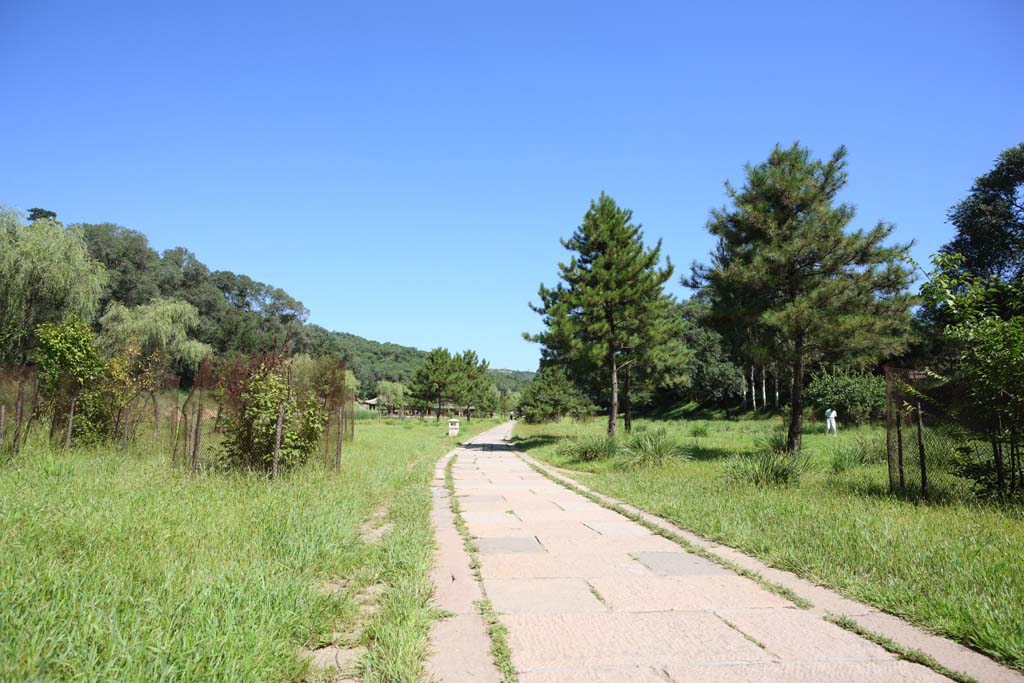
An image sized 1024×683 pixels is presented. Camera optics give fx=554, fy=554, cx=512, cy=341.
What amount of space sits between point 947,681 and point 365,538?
14.4 ft

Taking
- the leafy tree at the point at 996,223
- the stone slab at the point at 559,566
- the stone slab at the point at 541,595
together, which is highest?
the leafy tree at the point at 996,223

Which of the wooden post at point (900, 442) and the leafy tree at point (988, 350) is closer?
the leafy tree at point (988, 350)

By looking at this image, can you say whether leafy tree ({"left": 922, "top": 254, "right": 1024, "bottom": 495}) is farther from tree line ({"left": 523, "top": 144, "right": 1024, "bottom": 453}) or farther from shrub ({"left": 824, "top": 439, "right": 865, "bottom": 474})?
shrub ({"left": 824, "top": 439, "right": 865, "bottom": 474})

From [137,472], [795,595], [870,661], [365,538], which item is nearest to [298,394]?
[137,472]

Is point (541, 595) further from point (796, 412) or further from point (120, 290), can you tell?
point (120, 290)

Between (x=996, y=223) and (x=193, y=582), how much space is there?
37193mm

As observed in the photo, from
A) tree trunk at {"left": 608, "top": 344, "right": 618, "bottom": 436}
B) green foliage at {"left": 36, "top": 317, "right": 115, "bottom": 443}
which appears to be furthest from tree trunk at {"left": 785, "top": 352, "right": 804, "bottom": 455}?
green foliage at {"left": 36, "top": 317, "right": 115, "bottom": 443}

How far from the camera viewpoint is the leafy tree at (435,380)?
49125mm

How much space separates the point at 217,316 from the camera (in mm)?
69000

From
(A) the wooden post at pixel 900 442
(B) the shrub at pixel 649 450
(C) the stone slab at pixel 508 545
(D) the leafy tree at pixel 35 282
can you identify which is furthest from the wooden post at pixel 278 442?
(D) the leafy tree at pixel 35 282

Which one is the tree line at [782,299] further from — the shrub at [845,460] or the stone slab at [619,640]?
the stone slab at [619,640]

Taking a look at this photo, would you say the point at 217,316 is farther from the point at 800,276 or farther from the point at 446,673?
the point at 446,673

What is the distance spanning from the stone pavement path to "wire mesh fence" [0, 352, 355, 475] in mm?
3630

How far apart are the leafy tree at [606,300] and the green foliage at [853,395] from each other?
12.7 metres
